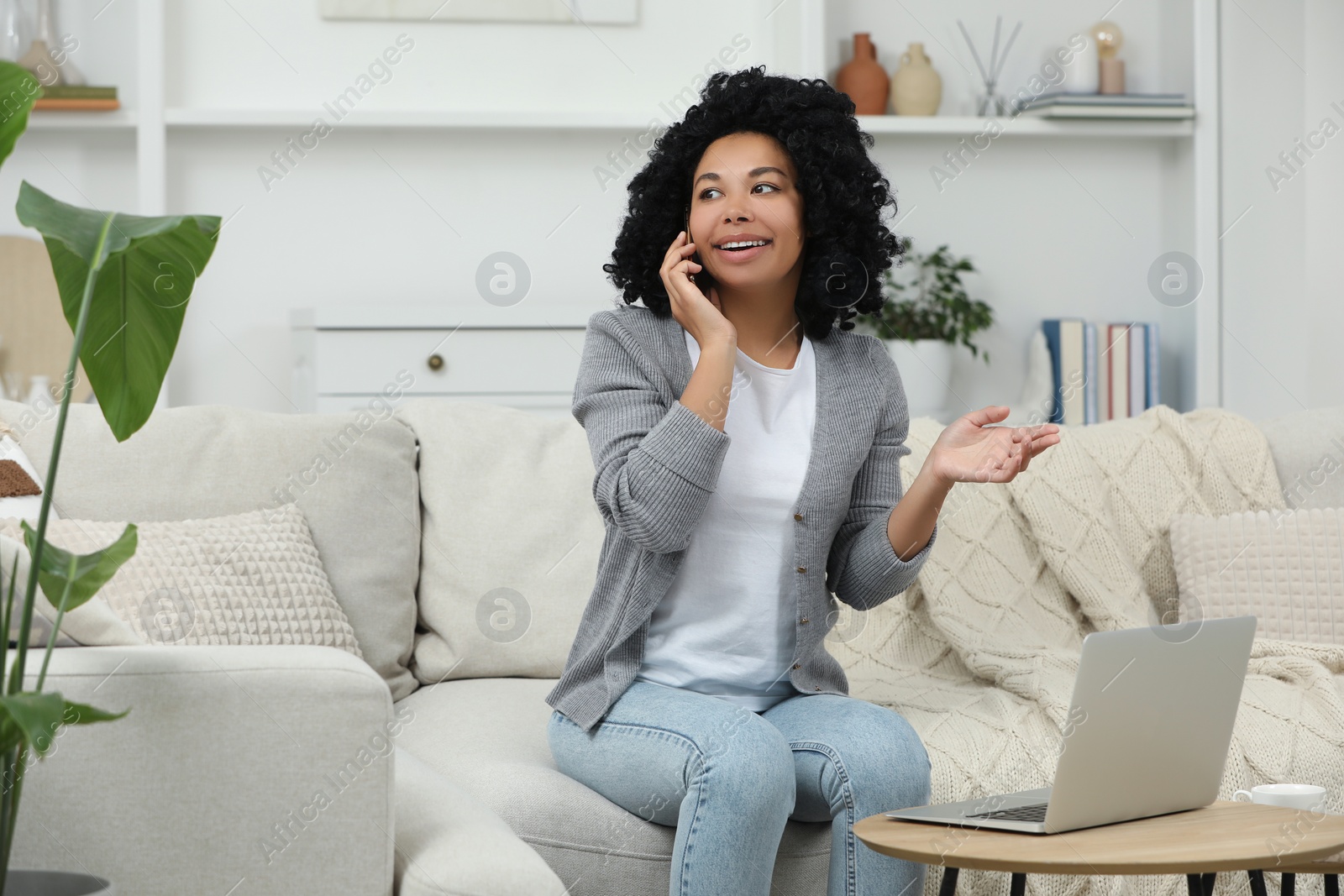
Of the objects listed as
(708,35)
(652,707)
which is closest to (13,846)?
(652,707)

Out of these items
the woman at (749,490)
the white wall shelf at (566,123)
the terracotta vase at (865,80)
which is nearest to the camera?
the woman at (749,490)

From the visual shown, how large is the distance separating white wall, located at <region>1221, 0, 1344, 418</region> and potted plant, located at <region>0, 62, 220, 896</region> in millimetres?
2862

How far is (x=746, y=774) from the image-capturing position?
3.88ft

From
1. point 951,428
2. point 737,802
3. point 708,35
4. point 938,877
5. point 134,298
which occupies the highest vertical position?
point 708,35

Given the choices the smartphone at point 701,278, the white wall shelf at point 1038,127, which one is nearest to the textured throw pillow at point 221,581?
the smartphone at point 701,278

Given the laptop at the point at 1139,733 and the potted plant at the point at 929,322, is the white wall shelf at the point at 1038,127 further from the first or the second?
the laptop at the point at 1139,733

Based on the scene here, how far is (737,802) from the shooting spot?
1174mm

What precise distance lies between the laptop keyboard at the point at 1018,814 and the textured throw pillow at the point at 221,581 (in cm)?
88

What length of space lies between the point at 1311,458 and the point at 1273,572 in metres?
0.26

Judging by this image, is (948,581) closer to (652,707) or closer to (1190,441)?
(1190,441)

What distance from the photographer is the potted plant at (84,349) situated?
82 centimetres

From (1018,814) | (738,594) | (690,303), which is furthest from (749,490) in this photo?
(1018,814)

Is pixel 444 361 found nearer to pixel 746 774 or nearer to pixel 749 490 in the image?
pixel 749 490

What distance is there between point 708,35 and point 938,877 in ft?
7.99
